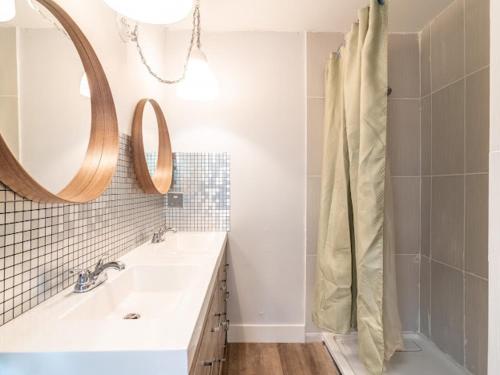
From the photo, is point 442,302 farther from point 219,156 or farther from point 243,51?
point 243,51

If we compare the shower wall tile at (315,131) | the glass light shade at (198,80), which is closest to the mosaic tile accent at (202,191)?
the glass light shade at (198,80)

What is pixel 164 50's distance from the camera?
6.45 ft

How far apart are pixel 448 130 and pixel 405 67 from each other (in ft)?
1.92

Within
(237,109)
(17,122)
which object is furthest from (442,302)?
(17,122)

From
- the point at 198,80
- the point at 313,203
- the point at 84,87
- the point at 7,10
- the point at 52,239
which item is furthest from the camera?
the point at 313,203

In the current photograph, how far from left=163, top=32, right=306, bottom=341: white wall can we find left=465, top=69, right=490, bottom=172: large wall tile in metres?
0.94

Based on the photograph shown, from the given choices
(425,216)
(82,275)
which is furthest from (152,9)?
(425,216)

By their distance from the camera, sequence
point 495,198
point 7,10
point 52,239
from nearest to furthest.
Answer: point 495,198
point 7,10
point 52,239

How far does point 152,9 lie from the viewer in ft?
3.11

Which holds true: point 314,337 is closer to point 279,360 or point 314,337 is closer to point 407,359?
point 279,360

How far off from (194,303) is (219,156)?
1.33m

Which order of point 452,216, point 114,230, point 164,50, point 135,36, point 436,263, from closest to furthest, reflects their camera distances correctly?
point 114,230, point 135,36, point 452,216, point 436,263, point 164,50

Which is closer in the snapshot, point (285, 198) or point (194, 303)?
point (194, 303)

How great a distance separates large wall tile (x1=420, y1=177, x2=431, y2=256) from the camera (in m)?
1.84
